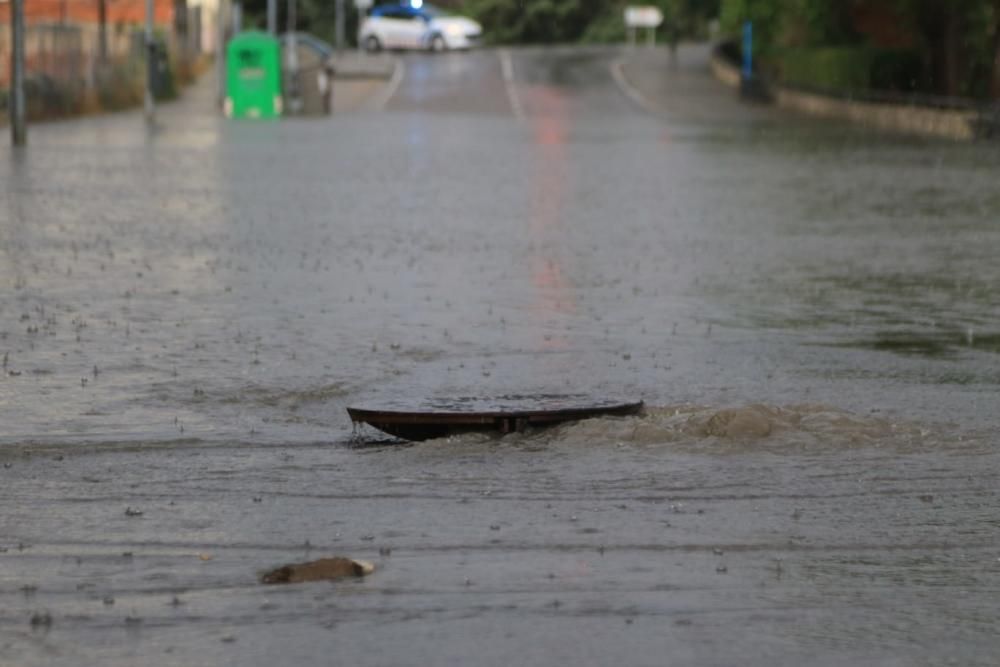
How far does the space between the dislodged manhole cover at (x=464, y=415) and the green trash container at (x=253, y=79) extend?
40.4 meters

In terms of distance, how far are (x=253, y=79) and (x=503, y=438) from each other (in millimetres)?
41274

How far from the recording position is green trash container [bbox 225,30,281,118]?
49.4 meters

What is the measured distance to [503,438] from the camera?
29.6 ft

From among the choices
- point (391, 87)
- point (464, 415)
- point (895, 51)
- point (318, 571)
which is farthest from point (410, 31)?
point (318, 571)

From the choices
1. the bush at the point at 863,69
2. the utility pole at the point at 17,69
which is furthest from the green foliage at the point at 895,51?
the utility pole at the point at 17,69

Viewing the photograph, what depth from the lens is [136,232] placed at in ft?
60.8

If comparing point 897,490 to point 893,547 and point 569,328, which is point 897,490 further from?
point 569,328

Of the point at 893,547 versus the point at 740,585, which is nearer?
the point at 740,585

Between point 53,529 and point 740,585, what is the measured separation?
7.23 feet

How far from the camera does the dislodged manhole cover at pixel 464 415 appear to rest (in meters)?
9.06

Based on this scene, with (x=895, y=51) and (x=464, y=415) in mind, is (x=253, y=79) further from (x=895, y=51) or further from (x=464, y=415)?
(x=464, y=415)

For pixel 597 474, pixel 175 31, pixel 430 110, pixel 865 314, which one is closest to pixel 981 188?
pixel 865 314

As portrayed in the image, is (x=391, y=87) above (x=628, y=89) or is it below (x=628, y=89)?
below

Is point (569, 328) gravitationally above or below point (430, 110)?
above
